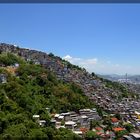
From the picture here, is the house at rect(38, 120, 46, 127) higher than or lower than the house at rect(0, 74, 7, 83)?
lower

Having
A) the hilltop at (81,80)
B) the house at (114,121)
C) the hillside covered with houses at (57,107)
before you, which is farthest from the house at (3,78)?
the house at (114,121)

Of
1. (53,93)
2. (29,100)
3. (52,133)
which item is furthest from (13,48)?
(52,133)

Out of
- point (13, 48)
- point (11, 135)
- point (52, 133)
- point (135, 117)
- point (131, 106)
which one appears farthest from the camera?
point (13, 48)

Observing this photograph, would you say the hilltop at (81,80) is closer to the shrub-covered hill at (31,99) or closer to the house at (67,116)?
the shrub-covered hill at (31,99)

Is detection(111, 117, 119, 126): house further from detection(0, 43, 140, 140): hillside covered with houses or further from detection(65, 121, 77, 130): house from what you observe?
detection(65, 121, 77, 130): house

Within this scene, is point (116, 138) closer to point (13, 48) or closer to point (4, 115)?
point (4, 115)

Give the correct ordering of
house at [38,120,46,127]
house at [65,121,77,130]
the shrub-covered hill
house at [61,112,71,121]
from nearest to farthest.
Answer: the shrub-covered hill → house at [38,120,46,127] → house at [65,121,77,130] → house at [61,112,71,121]

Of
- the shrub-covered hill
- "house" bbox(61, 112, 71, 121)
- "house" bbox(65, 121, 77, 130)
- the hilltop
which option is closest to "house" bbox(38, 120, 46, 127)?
the shrub-covered hill

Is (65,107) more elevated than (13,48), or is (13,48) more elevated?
(13,48)

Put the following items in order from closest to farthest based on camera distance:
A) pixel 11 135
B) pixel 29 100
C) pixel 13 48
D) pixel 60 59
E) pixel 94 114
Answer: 1. pixel 11 135
2. pixel 29 100
3. pixel 94 114
4. pixel 13 48
5. pixel 60 59
